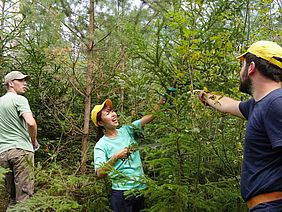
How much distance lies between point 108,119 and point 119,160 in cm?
45

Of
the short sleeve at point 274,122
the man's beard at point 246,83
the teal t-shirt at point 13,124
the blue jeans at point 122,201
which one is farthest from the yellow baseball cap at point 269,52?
the teal t-shirt at point 13,124

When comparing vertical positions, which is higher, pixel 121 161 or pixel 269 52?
pixel 269 52

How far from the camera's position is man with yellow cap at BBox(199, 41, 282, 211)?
6.88 feet

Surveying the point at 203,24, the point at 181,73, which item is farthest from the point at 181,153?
the point at 203,24

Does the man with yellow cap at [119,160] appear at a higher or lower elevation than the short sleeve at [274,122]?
lower

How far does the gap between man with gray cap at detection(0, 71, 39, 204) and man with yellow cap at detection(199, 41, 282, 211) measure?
9.69ft

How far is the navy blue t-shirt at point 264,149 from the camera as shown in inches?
81.4

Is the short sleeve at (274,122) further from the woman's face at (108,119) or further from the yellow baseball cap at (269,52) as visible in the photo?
the woman's face at (108,119)

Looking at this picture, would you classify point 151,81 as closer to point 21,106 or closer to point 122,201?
point 122,201

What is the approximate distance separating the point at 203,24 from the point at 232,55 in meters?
0.41

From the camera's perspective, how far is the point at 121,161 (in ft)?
11.5

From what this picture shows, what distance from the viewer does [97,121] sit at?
149 inches

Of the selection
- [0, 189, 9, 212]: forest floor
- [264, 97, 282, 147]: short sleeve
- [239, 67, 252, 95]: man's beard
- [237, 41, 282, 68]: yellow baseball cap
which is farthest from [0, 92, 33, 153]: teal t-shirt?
[264, 97, 282, 147]: short sleeve

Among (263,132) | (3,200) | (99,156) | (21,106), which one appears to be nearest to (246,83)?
(263,132)
